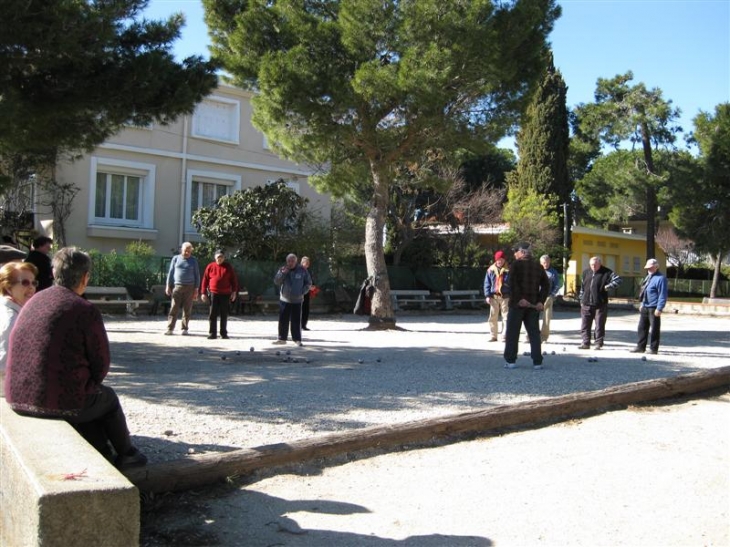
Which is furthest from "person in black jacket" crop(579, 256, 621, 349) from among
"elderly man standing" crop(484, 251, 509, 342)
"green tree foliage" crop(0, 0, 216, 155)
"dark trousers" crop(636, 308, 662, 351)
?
"green tree foliage" crop(0, 0, 216, 155)

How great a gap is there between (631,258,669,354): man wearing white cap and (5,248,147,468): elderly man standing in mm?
10135

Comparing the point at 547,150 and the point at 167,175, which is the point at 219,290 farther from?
the point at 547,150

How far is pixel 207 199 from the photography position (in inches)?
1016

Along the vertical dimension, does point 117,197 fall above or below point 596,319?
above

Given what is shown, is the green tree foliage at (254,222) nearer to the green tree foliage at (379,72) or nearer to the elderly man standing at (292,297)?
the green tree foliage at (379,72)

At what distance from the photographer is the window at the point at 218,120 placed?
83.5 feet

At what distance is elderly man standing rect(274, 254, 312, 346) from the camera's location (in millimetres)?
13180

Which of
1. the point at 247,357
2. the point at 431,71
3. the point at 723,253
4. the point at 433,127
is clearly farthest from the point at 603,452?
the point at 723,253

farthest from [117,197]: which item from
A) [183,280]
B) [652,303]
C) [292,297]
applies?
[652,303]

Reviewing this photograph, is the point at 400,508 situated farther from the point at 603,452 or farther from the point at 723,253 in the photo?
the point at 723,253

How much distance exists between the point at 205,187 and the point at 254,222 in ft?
16.1

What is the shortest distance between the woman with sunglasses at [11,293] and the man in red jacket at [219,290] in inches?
330

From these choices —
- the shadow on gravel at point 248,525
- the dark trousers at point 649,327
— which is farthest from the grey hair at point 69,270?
the dark trousers at point 649,327

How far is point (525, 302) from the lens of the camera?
10.3m
